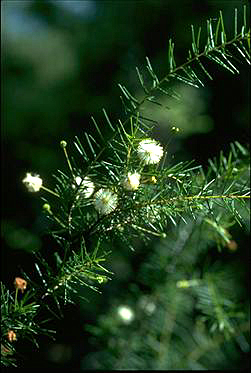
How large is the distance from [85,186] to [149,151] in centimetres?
5

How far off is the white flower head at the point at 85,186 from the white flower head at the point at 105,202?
1 cm

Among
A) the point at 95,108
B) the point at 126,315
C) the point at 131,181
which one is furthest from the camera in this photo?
the point at 95,108

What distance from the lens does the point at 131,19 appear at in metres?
1.30

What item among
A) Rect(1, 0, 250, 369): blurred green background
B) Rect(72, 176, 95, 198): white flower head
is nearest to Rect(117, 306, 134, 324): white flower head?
Rect(1, 0, 250, 369): blurred green background

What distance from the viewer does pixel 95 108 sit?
120 cm

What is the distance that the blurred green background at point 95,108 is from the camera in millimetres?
876

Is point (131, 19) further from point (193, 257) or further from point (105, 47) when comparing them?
point (193, 257)

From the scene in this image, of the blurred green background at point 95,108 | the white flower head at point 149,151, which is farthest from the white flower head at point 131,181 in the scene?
the blurred green background at point 95,108

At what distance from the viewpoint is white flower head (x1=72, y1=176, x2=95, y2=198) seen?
0.39m

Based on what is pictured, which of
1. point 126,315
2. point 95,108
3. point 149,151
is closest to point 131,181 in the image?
point 149,151

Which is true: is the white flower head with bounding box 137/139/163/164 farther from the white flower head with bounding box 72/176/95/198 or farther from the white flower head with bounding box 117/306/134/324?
the white flower head with bounding box 117/306/134/324

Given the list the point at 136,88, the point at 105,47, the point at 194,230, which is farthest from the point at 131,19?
the point at 194,230

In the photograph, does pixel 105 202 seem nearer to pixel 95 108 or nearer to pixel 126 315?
pixel 126 315

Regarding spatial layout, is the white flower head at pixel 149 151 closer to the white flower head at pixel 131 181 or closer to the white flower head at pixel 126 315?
the white flower head at pixel 131 181
